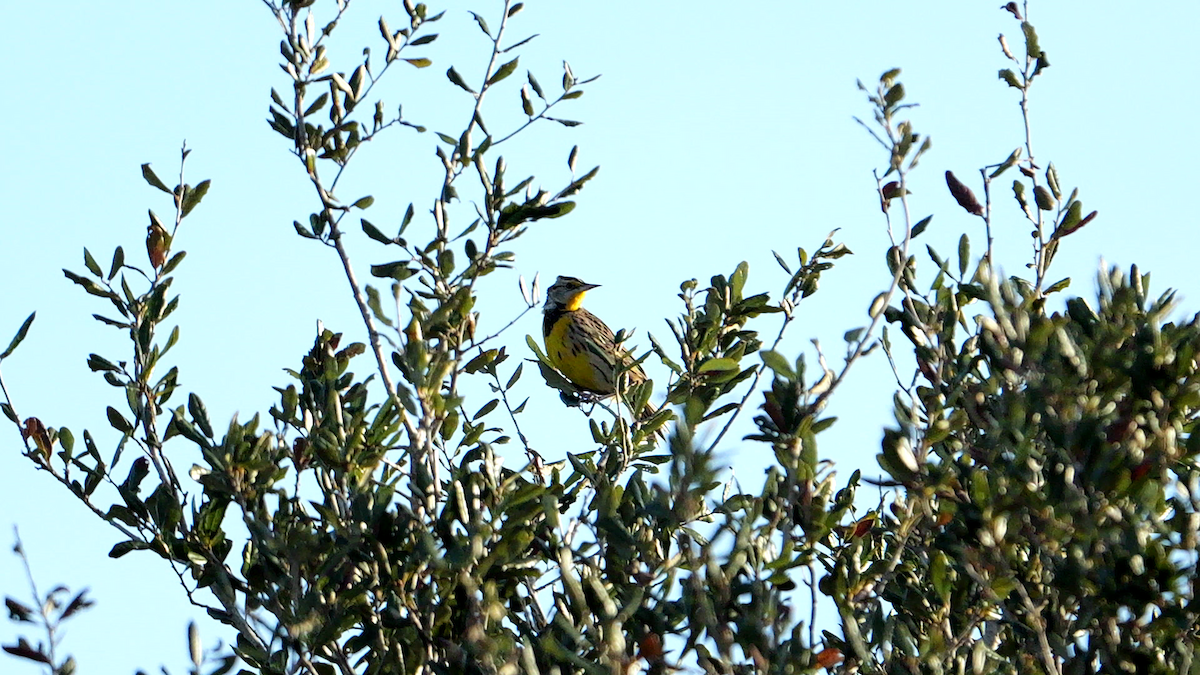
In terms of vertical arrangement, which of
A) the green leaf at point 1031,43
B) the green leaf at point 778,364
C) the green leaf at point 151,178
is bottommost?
the green leaf at point 778,364

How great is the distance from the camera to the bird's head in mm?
11945

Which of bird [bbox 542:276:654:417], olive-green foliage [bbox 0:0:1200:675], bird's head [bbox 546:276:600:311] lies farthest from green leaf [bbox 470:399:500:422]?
bird's head [bbox 546:276:600:311]

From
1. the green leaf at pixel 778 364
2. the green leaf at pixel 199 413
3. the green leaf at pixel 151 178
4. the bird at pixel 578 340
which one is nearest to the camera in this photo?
the green leaf at pixel 778 364

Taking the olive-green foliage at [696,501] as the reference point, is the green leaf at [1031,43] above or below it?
above

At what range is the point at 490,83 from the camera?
5.34m

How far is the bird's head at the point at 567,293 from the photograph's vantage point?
1195cm

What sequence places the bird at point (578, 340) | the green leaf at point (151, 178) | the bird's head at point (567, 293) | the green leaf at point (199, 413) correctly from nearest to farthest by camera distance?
the green leaf at point (199, 413) < the green leaf at point (151, 178) < the bird at point (578, 340) < the bird's head at point (567, 293)

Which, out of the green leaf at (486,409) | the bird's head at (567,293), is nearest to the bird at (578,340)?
the bird's head at (567,293)

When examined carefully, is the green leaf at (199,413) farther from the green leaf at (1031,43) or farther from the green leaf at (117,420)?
the green leaf at (1031,43)

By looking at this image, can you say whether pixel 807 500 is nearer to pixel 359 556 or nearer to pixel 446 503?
pixel 446 503

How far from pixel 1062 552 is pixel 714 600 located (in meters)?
0.89

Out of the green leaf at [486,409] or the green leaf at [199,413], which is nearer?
the green leaf at [199,413]

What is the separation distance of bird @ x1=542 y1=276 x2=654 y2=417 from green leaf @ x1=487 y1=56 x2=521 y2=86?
14.5 ft

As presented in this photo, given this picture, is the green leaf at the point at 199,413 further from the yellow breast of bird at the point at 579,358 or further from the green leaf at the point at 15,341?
the yellow breast of bird at the point at 579,358
